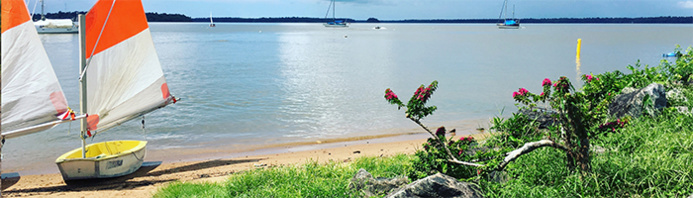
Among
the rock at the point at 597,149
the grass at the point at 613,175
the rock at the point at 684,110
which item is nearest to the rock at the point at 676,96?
the rock at the point at 684,110

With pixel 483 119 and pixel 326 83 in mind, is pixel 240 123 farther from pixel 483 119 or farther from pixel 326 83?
pixel 326 83


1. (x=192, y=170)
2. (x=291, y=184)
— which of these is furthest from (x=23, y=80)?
(x=291, y=184)

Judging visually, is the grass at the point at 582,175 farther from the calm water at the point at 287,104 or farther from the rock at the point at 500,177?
the calm water at the point at 287,104

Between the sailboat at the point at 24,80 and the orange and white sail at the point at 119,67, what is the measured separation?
0.71 meters

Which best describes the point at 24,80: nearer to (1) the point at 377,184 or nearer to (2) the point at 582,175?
(1) the point at 377,184

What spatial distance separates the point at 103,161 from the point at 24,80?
75.0 inches

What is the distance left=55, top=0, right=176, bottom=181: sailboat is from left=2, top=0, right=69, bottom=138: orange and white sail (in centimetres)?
60

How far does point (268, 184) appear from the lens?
6.13m

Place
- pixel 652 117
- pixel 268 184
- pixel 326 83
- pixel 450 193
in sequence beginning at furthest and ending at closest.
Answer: pixel 326 83 < pixel 652 117 < pixel 268 184 < pixel 450 193

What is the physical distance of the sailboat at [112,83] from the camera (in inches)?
365

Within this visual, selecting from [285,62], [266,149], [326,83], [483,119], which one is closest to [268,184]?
[266,149]

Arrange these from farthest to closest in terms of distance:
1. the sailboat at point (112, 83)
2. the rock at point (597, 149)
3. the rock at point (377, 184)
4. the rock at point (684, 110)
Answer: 1. the sailboat at point (112, 83)
2. the rock at point (684, 110)
3. the rock at point (597, 149)
4. the rock at point (377, 184)

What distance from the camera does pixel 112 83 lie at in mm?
10336

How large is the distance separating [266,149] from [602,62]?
101 ft
